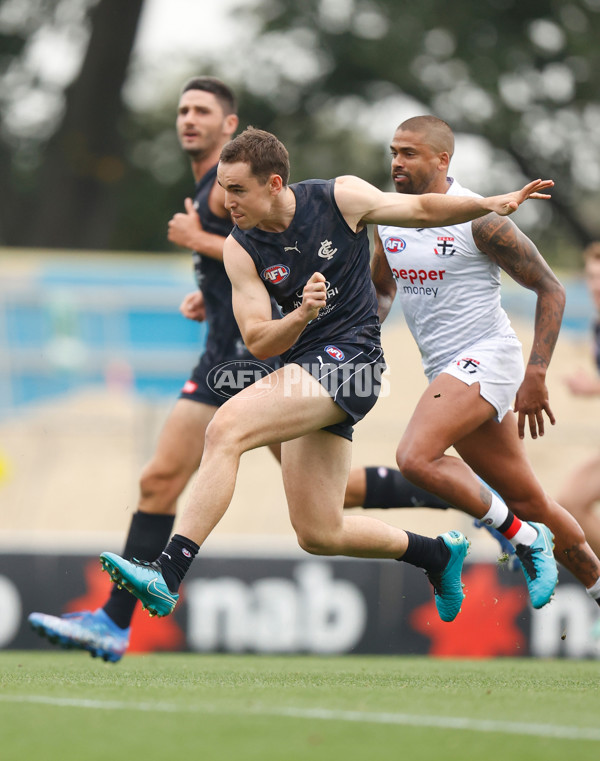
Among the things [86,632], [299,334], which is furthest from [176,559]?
[299,334]

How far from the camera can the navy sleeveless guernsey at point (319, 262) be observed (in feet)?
18.3

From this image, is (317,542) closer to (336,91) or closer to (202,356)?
(202,356)

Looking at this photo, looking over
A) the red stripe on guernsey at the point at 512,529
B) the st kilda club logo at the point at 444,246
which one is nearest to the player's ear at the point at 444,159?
the st kilda club logo at the point at 444,246

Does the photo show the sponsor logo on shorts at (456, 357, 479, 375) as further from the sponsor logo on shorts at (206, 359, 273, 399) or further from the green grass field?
the green grass field

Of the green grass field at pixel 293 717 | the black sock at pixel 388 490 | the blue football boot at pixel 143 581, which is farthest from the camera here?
the black sock at pixel 388 490

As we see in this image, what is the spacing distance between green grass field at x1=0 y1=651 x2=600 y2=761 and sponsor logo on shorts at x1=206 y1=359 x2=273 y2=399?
1.59 meters

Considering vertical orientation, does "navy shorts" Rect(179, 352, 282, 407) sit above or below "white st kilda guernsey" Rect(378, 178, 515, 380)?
below

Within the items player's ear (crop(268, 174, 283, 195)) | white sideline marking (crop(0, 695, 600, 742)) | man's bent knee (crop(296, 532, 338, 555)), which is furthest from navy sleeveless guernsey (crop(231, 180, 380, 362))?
white sideline marking (crop(0, 695, 600, 742))

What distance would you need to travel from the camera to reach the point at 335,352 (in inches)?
220

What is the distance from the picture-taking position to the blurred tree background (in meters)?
21.0

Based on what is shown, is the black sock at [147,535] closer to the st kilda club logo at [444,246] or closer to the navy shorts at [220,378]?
the navy shorts at [220,378]

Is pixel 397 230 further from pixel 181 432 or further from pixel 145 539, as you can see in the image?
pixel 145 539

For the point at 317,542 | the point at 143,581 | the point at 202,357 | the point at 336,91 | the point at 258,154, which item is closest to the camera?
the point at 143,581

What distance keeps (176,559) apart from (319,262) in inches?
59.7
